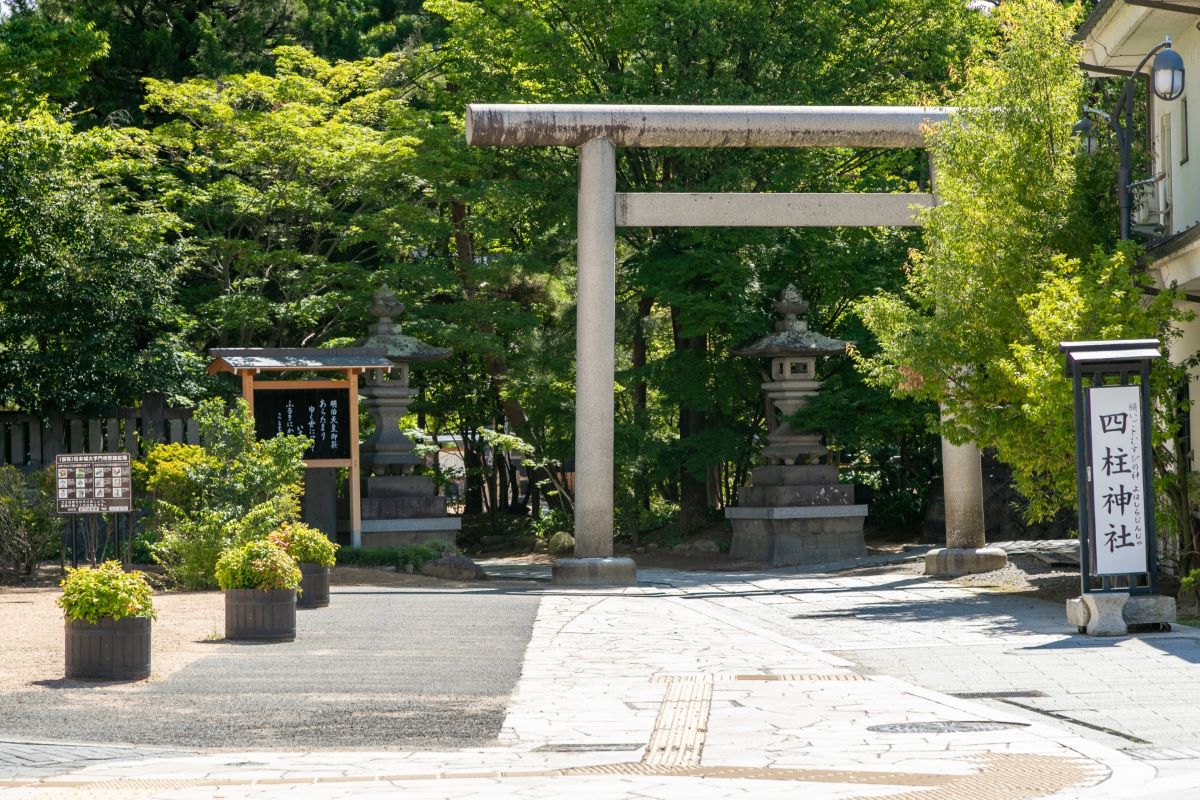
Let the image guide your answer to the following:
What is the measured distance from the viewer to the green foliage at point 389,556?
20594mm

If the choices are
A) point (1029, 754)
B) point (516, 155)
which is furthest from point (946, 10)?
point (1029, 754)

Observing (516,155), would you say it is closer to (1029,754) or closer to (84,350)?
(84,350)

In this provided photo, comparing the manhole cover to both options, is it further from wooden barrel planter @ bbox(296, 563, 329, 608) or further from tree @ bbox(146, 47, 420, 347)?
tree @ bbox(146, 47, 420, 347)

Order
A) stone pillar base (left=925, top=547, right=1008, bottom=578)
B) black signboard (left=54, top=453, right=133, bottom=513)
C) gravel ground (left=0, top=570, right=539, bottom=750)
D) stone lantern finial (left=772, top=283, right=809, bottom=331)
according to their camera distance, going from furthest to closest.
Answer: stone lantern finial (left=772, top=283, right=809, bottom=331), stone pillar base (left=925, top=547, right=1008, bottom=578), black signboard (left=54, top=453, right=133, bottom=513), gravel ground (left=0, top=570, right=539, bottom=750)

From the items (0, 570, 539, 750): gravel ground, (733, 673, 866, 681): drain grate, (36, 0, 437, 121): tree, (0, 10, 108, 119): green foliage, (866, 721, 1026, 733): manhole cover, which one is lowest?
(733, 673, 866, 681): drain grate

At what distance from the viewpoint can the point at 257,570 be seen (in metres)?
12.5

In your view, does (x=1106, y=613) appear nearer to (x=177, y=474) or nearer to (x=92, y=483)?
(x=177, y=474)

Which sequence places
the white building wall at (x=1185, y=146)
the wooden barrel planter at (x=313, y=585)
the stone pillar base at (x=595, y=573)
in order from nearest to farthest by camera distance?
1. the wooden barrel planter at (x=313, y=585)
2. the white building wall at (x=1185, y=146)
3. the stone pillar base at (x=595, y=573)

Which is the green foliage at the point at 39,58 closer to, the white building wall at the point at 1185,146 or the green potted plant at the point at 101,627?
the green potted plant at the point at 101,627

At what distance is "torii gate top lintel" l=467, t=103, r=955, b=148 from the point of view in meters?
19.5

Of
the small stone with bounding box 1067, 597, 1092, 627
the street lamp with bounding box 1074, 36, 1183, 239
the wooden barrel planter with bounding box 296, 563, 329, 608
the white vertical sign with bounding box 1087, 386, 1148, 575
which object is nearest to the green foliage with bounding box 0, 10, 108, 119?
the wooden barrel planter with bounding box 296, 563, 329, 608

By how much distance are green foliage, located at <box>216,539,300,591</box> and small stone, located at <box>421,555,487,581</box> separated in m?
8.31

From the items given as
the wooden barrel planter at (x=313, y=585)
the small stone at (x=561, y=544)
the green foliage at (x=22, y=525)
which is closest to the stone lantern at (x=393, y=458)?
the small stone at (x=561, y=544)

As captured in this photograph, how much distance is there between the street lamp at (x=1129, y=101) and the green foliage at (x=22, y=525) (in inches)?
535
